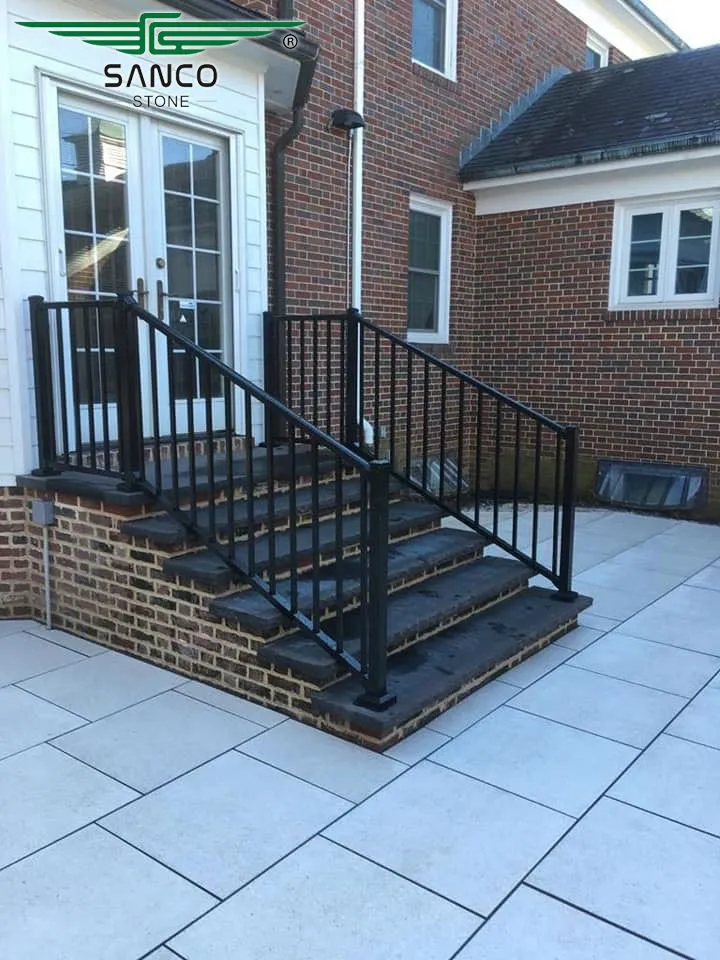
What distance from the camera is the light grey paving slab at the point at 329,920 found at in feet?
5.97

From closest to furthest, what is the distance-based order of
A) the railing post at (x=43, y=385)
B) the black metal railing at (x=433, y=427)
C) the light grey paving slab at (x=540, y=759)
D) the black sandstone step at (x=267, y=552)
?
the light grey paving slab at (x=540, y=759)
the black sandstone step at (x=267, y=552)
the railing post at (x=43, y=385)
the black metal railing at (x=433, y=427)

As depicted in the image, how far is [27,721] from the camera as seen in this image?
292cm

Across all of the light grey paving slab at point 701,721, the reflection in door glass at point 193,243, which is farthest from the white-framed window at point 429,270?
the light grey paving slab at point 701,721

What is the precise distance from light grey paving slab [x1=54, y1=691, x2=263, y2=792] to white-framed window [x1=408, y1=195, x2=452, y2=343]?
4907 millimetres

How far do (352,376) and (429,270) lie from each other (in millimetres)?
3129

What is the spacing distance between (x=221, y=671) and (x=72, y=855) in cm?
114

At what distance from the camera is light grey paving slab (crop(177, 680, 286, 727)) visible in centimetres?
299

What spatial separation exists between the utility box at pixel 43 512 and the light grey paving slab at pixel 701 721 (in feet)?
9.68

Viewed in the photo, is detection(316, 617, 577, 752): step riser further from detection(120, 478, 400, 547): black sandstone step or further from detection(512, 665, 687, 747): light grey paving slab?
detection(120, 478, 400, 547): black sandstone step

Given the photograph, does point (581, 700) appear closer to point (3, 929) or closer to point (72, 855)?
point (72, 855)

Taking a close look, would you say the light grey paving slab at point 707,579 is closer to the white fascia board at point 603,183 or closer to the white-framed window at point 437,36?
the white fascia board at point 603,183

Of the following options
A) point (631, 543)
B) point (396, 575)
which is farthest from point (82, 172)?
point (631, 543)

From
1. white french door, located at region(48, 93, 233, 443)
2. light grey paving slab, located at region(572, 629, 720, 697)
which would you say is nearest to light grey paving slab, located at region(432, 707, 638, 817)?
light grey paving slab, located at region(572, 629, 720, 697)

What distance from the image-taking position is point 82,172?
384cm
